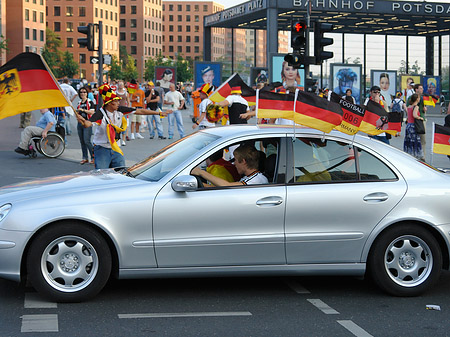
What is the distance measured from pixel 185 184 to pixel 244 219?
21.5 inches

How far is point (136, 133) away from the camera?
26125 millimetres

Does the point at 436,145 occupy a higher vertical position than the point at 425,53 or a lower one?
lower

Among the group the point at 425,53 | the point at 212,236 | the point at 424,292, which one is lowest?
the point at 424,292

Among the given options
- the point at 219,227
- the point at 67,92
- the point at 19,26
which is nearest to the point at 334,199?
the point at 219,227

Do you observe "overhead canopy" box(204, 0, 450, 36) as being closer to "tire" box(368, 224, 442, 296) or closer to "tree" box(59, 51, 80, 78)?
"tire" box(368, 224, 442, 296)

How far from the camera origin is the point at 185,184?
607cm

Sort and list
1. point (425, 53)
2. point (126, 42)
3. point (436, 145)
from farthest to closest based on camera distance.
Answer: point (126, 42) → point (425, 53) → point (436, 145)

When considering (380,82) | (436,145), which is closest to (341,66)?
(380,82)

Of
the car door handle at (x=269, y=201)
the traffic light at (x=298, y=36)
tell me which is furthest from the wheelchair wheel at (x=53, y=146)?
the car door handle at (x=269, y=201)

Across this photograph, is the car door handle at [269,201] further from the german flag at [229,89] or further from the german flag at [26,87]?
the german flag at [229,89]

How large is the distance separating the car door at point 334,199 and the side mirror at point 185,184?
778 millimetres

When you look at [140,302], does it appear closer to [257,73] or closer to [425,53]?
[257,73]

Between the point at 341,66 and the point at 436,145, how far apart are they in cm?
2749

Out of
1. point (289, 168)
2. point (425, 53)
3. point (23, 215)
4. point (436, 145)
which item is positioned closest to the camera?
point (23, 215)
